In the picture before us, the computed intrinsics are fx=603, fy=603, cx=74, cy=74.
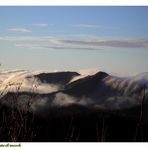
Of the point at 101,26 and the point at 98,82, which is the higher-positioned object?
the point at 101,26

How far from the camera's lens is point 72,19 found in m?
5.09

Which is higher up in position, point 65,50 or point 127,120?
point 65,50

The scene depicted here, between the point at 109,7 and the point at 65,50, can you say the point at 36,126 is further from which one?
the point at 109,7

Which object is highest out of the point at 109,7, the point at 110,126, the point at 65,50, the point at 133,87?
the point at 109,7

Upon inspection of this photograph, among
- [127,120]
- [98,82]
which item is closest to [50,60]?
[98,82]

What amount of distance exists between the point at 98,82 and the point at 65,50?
40 cm

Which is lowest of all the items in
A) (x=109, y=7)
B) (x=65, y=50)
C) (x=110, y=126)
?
(x=110, y=126)

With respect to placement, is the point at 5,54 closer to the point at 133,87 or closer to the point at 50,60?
the point at 50,60

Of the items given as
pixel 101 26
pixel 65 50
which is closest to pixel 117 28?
pixel 101 26

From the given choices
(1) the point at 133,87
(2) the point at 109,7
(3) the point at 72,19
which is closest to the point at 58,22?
(3) the point at 72,19

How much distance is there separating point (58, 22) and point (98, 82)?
0.62 metres

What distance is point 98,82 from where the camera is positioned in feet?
17.1

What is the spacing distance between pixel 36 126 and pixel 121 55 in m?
0.95

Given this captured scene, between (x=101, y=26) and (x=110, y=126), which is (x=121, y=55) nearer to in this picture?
(x=101, y=26)
